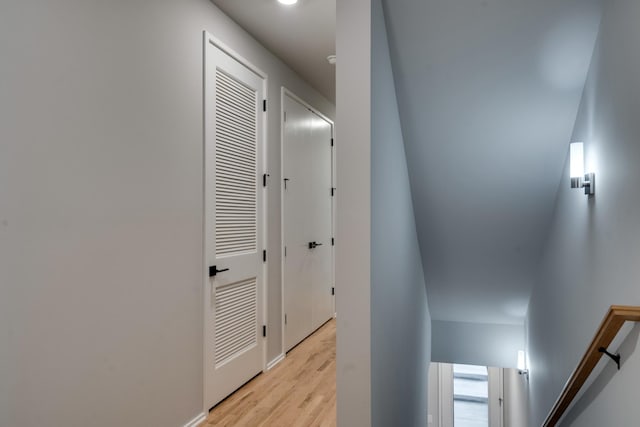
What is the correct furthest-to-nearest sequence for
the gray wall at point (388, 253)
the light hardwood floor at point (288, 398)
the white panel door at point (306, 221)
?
1. the white panel door at point (306, 221)
2. the light hardwood floor at point (288, 398)
3. the gray wall at point (388, 253)

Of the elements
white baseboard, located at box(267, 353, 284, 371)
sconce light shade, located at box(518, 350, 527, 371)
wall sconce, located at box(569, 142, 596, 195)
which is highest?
wall sconce, located at box(569, 142, 596, 195)

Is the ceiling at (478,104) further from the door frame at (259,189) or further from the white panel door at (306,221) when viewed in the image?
the white panel door at (306,221)

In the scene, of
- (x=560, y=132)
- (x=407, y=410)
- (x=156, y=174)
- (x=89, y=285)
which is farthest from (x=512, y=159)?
(x=89, y=285)

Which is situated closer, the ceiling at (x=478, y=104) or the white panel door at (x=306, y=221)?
the ceiling at (x=478, y=104)

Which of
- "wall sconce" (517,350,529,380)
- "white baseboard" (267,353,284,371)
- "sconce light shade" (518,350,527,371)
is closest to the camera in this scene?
"white baseboard" (267,353,284,371)

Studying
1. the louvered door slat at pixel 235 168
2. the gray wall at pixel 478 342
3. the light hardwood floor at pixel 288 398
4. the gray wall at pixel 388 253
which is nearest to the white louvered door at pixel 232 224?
the louvered door slat at pixel 235 168

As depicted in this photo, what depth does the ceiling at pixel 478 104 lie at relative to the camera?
2.00 m

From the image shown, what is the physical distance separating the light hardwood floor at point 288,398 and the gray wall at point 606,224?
1.50 metres

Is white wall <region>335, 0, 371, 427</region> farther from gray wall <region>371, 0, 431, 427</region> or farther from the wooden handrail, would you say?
the wooden handrail

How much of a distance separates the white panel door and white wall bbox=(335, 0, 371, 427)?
7.21 ft

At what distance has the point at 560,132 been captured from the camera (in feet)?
8.01

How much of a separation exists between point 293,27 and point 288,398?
2694 millimetres

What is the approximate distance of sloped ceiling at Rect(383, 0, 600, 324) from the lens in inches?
78.2

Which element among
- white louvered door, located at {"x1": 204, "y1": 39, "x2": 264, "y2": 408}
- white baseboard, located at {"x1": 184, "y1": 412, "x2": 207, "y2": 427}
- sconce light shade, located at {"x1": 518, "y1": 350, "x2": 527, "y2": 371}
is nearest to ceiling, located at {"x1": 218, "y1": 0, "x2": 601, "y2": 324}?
white louvered door, located at {"x1": 204, "y1": 39, "x2": 264, "y2": 408}
